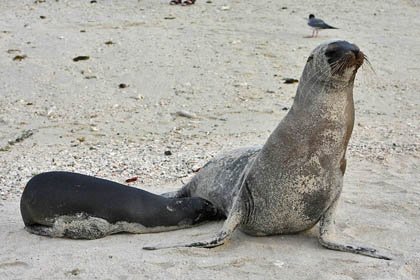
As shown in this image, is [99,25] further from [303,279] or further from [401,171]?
[303,279]

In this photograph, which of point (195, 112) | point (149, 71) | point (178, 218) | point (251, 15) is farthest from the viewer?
point (251, 15)

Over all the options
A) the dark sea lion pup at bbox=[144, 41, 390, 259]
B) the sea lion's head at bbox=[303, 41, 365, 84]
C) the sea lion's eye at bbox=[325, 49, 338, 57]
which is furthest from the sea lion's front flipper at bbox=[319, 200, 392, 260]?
the sea lion's eye at bbox=[325, 49, 338, 57]

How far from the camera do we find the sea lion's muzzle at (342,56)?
3.83 meters

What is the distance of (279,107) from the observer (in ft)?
28.7

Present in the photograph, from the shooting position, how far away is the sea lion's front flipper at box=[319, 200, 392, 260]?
4043 mm

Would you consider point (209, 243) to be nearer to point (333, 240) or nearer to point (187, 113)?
point (333, 240)

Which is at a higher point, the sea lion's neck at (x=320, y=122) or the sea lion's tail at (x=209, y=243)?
the sea lion's neck at (x=320, y=122)

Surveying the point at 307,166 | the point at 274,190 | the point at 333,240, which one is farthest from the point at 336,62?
the point at 333,240

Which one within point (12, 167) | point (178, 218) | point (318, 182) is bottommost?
point (12, 167)

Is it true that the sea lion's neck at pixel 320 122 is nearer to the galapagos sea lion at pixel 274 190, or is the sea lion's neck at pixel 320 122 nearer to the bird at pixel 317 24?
the galapagos sea lion at pixel 274 190

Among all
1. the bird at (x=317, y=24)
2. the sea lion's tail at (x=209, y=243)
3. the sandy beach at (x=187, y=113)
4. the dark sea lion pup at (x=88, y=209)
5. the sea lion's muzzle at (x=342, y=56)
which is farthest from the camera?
A: the bird at (x=317, y=24)

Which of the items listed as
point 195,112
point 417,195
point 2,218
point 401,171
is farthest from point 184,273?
point 195,112

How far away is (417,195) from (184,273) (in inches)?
91.7

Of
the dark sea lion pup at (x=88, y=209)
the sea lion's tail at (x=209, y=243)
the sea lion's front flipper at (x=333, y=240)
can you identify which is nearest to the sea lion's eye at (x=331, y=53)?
the sea lion's front flipper at (x=333, y=240)
